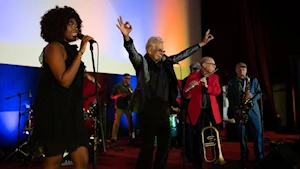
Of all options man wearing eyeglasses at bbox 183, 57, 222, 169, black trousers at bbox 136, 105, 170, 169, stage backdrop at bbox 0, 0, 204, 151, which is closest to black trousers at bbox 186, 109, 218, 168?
man wearing eyeglasses at bbox 183, 57, 222, 169

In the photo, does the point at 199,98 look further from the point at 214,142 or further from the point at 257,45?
the point at 257,45

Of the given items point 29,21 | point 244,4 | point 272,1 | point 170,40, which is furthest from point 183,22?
point 29,21

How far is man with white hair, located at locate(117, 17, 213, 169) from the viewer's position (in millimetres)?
3578

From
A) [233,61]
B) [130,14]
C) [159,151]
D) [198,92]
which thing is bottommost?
[159,151]

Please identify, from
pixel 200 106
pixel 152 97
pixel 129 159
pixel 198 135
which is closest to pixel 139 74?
pixel 152 97

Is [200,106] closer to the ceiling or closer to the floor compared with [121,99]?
closer to the floor

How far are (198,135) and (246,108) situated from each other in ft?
3.26

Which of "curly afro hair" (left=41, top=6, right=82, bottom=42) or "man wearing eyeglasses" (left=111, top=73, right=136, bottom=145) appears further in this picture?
"man wearing eyeglasses" (left=111, top=73, right=136, bottom=145)

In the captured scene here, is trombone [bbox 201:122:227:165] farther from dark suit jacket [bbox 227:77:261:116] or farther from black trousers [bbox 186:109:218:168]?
dark suit jacket [bbox 227:77:261:116]

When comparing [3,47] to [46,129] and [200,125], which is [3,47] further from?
[46,129]

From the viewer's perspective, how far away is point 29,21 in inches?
258

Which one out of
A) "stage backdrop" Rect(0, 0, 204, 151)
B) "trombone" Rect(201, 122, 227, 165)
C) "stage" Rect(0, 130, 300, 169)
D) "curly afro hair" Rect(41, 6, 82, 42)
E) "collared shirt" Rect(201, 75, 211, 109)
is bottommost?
"stage" Rect(0, 130, 300, 169)

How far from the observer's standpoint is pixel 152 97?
361 cm

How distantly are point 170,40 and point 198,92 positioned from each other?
5410mm
